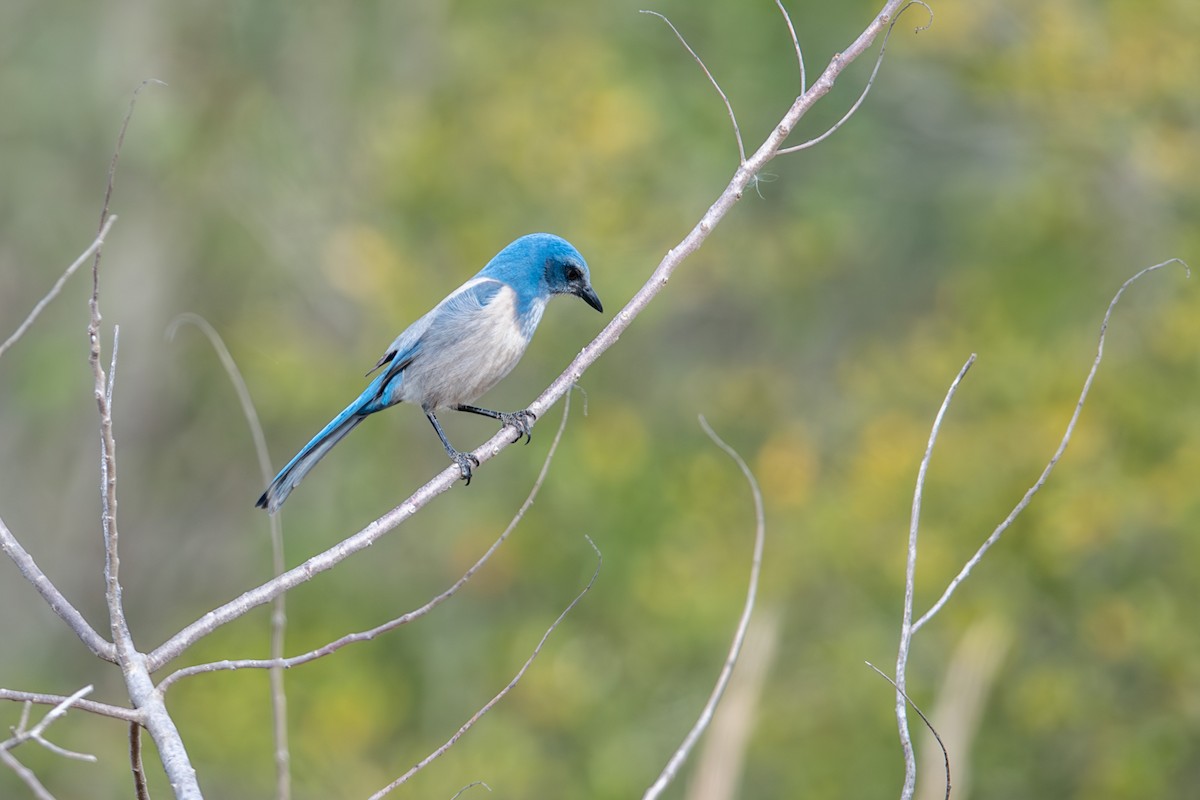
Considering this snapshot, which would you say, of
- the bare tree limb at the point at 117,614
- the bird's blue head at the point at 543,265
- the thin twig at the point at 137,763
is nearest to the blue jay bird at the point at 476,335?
the bird's blue head at the point at 543,265

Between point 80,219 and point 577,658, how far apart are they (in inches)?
256

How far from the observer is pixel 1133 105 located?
31.0ft

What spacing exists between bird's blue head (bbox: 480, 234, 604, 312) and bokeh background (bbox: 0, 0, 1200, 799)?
3.51m

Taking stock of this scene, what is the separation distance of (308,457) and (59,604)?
1.98 m

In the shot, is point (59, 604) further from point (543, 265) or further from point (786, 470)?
point (786, 470)

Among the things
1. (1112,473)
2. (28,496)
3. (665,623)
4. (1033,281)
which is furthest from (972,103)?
(28,496)

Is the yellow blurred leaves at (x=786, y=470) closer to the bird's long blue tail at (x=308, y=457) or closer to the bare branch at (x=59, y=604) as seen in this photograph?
the bird's long blue tail at (x=308, y=457)

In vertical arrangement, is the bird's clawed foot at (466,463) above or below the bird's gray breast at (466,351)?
above

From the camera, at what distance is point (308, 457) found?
174 inches

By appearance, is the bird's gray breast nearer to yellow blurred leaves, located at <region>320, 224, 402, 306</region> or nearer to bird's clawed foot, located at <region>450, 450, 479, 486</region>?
bird's clawed foot, located at <region>450, 450, 479, 486</region>

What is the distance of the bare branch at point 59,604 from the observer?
2.39 m

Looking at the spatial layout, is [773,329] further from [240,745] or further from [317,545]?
[240,745]

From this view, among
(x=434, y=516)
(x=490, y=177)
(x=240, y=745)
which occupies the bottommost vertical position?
(x=240, y=745)

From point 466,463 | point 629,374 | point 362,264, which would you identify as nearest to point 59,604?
point 466,463
